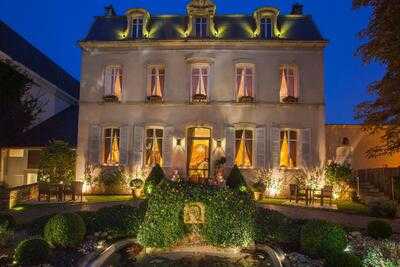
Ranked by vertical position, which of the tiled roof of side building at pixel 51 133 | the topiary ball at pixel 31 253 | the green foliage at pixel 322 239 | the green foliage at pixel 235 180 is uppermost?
the tiled roof of side building at pixel 51 133

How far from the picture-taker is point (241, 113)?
19359 mm

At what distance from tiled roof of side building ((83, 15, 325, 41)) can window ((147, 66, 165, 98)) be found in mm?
1434

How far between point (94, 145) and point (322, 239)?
13.5 m

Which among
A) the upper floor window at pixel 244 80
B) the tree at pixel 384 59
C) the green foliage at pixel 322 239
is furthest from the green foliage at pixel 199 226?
the upper floor window at pixel 244 80

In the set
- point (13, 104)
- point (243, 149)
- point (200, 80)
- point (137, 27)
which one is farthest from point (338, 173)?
point (13, 104)

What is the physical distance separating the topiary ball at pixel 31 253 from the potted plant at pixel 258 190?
1043 centimetres

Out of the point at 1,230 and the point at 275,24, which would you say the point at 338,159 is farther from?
the point at 1,230

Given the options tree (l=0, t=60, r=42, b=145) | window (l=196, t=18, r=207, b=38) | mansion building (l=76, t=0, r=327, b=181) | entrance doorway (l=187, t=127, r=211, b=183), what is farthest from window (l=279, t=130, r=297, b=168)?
tree (l=0, t=60, r=42, b=145)

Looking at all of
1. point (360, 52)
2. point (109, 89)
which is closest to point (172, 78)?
point (109, 89)

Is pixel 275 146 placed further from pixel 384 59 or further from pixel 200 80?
pixel 384 59

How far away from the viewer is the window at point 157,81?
19938 millimetres

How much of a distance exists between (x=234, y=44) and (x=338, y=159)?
6666 millimetres

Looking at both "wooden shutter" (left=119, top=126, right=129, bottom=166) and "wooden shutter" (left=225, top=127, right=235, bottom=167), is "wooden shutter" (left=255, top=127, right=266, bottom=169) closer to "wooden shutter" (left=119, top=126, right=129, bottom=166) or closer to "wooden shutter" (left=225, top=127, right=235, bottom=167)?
"wooden shutter" (left=225, top=127, right=235, bottom=167)

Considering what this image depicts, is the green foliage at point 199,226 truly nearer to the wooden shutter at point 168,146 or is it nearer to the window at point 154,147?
the wooden shutter at point 168,146
